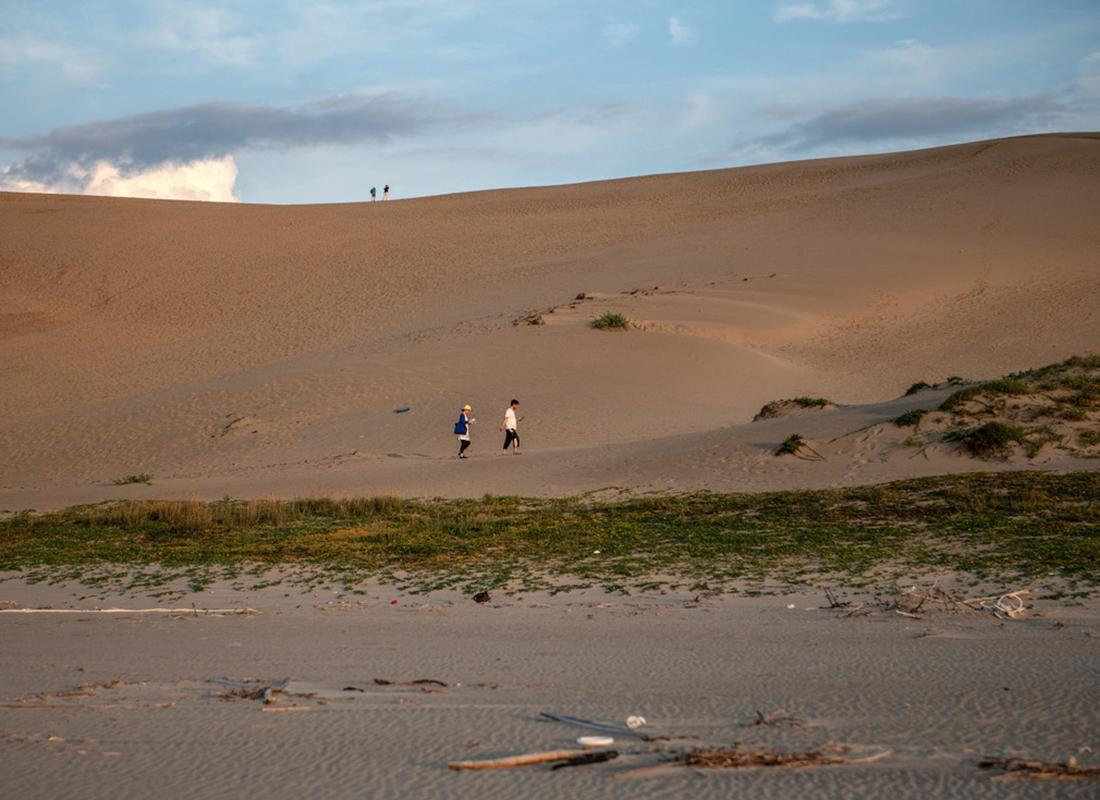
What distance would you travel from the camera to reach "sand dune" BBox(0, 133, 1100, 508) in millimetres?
24516

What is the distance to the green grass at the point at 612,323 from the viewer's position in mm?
34656

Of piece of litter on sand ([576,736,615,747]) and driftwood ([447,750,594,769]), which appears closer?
driftwood ([447,750,594,769])

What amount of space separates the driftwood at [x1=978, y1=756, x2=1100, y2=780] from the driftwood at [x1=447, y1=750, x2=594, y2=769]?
2.06 meters

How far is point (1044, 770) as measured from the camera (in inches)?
214

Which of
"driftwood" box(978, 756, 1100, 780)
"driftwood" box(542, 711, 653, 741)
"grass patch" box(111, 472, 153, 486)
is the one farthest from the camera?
"grass patch" box(111, 472, 153, 486)

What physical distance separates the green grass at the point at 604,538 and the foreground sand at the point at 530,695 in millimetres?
1573

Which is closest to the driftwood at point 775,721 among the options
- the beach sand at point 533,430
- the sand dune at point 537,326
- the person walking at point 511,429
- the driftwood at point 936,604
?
the beach sand at point 533,430

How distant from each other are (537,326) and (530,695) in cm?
2939

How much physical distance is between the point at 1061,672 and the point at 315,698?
4908mm

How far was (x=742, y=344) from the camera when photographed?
116 feet

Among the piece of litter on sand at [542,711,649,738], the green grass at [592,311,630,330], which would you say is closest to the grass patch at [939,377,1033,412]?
the piece of litter on sand at [542,711,649,738]

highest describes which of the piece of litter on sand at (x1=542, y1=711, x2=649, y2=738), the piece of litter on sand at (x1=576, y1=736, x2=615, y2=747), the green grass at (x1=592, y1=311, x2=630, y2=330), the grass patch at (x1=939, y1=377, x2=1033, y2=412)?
the green grass at (x1=592, y1=311, x2=630, y2=330)

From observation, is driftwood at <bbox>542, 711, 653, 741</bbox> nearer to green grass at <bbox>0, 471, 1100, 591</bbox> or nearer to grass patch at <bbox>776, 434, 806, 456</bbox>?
green grass at <bbox>0, 471, 1100, 591</bbox>

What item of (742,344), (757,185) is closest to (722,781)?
(742,344)
